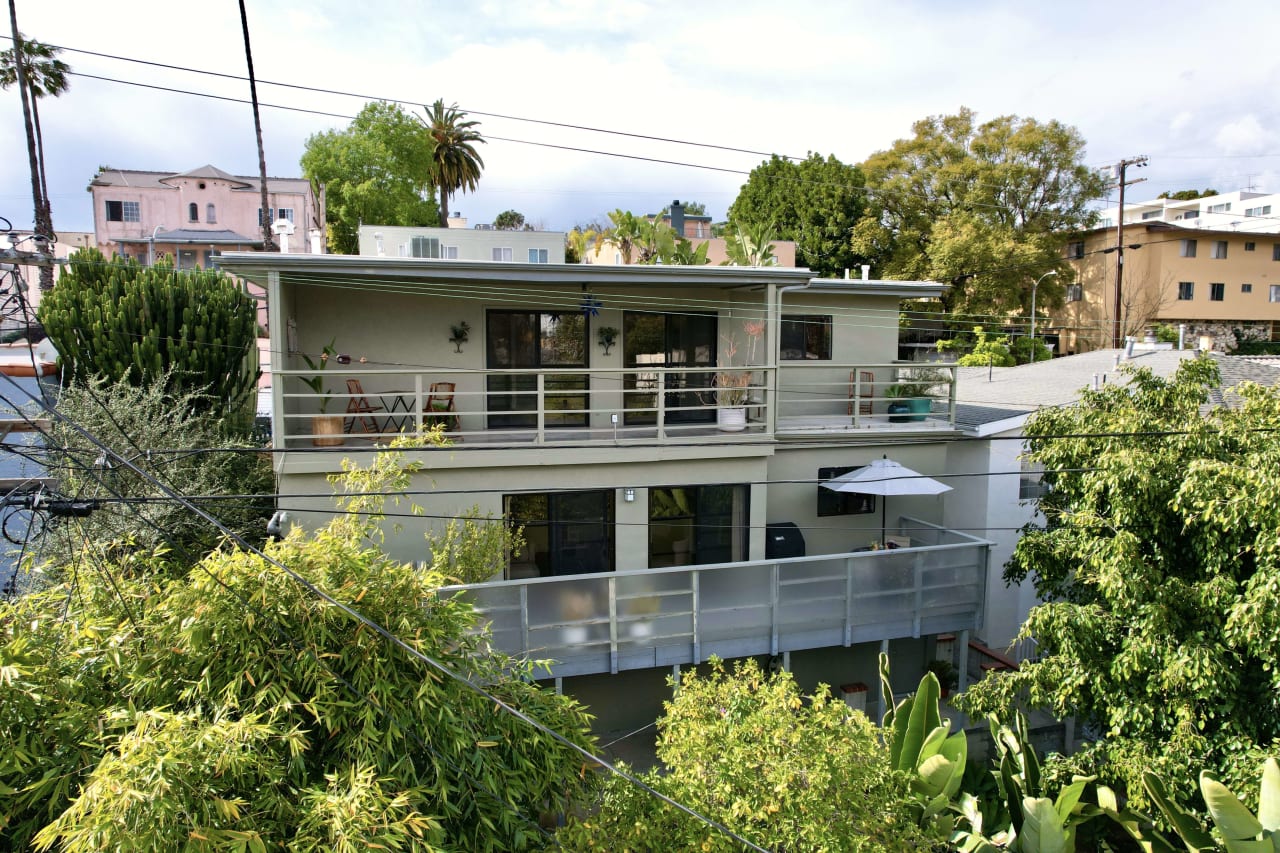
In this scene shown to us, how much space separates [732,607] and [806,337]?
6.53m

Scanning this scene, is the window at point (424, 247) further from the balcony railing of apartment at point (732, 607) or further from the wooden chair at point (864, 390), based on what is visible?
the wooden chair at point (864, 390)

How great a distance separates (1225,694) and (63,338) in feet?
57.6

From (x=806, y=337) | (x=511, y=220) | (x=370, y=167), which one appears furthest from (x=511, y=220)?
(x=806, y=337)

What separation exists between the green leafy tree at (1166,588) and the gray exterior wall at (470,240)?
11184 millimetres

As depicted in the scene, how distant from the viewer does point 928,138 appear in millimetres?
39719

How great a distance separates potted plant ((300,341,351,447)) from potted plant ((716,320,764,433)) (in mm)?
6079

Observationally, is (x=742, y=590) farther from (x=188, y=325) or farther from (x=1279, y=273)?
(x=1279, y=273)

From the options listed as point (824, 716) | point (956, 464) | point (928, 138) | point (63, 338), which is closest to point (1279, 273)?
point (928, 138)

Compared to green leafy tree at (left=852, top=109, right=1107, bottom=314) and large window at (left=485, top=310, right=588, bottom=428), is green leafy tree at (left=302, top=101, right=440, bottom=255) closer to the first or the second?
green leafy tree at (left=852, top=109, right=1107, bottom=314)

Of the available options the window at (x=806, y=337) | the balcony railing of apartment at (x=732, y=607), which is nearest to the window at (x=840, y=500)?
the balcony railing of apartment at (x=732, y=607)

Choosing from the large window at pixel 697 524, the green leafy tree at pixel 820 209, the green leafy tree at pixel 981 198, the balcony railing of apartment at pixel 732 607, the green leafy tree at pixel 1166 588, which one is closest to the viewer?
the green leafy tree at pixel 1166 588

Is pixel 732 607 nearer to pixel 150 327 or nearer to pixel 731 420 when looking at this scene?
pixel 731 420

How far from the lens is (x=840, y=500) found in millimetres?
14867

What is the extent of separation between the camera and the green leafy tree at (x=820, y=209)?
40312 millimetres
